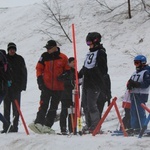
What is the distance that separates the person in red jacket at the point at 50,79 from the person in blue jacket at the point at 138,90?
4.30 ft

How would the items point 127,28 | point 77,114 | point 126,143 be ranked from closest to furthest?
point 126,143, point 77,114, point 127,28

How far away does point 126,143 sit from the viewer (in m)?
4.98

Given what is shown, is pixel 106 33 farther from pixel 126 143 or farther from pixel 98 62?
pixel 126 143

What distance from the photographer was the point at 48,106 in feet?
25.4

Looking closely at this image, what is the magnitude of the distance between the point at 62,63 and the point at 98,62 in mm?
975

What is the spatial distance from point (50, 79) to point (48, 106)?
1.72 feet

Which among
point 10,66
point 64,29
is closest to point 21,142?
point 10,66

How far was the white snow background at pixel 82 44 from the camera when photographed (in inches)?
216

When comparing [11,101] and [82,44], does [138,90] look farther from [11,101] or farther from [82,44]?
[82,44]

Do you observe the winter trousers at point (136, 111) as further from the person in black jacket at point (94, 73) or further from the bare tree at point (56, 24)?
the bare tree at point (56, 24)

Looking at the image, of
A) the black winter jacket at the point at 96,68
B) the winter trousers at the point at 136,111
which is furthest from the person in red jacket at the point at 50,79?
the winter trousers at the point at 136,111

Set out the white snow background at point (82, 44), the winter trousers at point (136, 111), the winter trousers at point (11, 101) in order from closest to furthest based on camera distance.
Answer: the white snow background at point (82, 44) → the winter trousers at point (136, 111) → the winter trousers at point (11, 101)

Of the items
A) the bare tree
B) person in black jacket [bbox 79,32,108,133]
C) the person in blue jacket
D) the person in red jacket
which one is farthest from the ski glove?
the bare tree

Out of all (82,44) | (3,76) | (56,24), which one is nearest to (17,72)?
(3,76)
